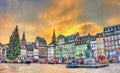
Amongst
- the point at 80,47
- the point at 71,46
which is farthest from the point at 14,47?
the point at 71,46

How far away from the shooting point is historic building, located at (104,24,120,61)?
4264 inches

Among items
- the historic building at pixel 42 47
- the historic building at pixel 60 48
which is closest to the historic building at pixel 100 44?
the historic building at pixel 60 48

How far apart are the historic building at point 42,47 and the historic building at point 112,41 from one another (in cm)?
6654

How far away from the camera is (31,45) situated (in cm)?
16638

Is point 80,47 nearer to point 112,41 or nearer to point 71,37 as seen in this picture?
point 71,37

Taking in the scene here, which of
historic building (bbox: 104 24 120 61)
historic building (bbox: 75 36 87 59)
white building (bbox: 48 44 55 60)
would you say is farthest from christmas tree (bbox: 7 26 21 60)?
white building (bbox: 48 44 55 60)

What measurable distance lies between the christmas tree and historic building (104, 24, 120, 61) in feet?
173

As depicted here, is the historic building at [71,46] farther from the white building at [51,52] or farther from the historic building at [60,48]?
the white building at [51,52]

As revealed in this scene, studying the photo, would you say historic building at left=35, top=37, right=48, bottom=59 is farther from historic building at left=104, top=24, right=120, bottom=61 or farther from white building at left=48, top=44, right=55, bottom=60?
historic building at left=104, top=24, right=120, bottom=61

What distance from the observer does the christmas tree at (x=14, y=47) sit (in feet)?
302

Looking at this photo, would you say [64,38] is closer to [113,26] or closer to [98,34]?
[98,34]

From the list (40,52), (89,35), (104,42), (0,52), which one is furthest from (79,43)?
(0,52)

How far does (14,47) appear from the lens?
9481cm

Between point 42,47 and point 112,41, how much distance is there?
73.0 metres
